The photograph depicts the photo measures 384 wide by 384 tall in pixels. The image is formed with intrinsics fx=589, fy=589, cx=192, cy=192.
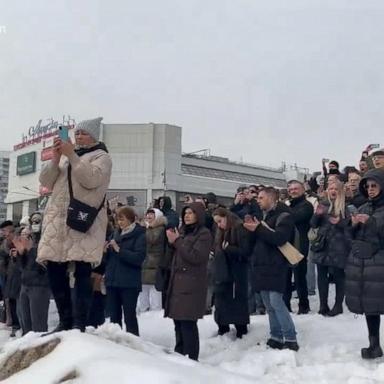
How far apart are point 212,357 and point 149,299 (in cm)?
349

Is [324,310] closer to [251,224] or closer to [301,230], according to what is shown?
[301,230]

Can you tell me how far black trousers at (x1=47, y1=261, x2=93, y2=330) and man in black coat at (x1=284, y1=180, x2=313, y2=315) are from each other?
3.89 metres

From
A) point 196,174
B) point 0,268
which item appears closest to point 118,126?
point 196,174

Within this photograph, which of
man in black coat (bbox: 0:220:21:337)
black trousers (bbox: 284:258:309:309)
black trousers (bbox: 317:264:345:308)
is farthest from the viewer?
man in black coat (bbox: 0:220:21:337)

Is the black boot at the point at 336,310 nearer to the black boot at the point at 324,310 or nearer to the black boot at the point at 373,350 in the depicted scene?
the black boot at the point at 324,310

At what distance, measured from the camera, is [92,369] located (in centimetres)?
378

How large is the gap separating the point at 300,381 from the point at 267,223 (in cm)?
194

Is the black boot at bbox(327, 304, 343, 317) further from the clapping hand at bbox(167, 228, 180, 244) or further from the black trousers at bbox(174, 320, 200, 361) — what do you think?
the clapping hand at bbox(167, 228, 180, 244)

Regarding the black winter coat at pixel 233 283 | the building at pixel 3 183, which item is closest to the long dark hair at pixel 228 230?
the black winter coat at pixel 233 283

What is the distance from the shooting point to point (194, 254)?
245 inches

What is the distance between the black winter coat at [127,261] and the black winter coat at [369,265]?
264cm

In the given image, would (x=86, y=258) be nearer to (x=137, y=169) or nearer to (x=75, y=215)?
(x=75, y=215)

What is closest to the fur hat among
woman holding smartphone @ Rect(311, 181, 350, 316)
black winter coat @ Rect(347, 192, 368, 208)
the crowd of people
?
the crowd of people

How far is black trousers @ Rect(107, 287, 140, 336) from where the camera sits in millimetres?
7094
